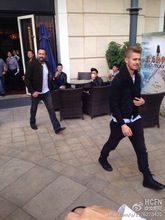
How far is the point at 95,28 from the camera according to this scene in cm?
659

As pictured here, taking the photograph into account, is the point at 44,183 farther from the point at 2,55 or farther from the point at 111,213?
the point at 2,55

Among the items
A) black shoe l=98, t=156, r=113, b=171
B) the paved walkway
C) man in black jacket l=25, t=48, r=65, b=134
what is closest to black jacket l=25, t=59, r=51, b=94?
man in black jacket l=25, t=48, r=65, b=134

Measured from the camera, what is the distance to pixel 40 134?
4.43m

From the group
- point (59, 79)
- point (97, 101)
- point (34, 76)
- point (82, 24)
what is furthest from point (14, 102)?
point (82, 24)

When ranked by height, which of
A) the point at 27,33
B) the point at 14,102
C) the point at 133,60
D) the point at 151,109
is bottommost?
the point at 14,102

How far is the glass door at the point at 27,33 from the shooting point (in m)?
6.19

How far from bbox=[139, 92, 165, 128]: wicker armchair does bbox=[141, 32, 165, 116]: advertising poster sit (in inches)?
26.1

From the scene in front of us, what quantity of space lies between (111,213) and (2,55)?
35.6 ft

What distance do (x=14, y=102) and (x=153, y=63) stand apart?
4.30m

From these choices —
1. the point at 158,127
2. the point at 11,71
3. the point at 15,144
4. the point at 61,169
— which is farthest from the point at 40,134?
the point at 11,71

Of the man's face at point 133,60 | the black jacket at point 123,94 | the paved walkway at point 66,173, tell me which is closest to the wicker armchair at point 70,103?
the paved walkway at point 66,173

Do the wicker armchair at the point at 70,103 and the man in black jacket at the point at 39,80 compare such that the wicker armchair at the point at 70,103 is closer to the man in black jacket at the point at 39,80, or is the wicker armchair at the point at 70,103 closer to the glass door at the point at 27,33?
the man in black jacket at the point at 39,80

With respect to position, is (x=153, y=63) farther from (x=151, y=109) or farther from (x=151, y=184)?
(x=151, y=184)

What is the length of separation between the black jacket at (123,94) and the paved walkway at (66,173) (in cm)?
94
